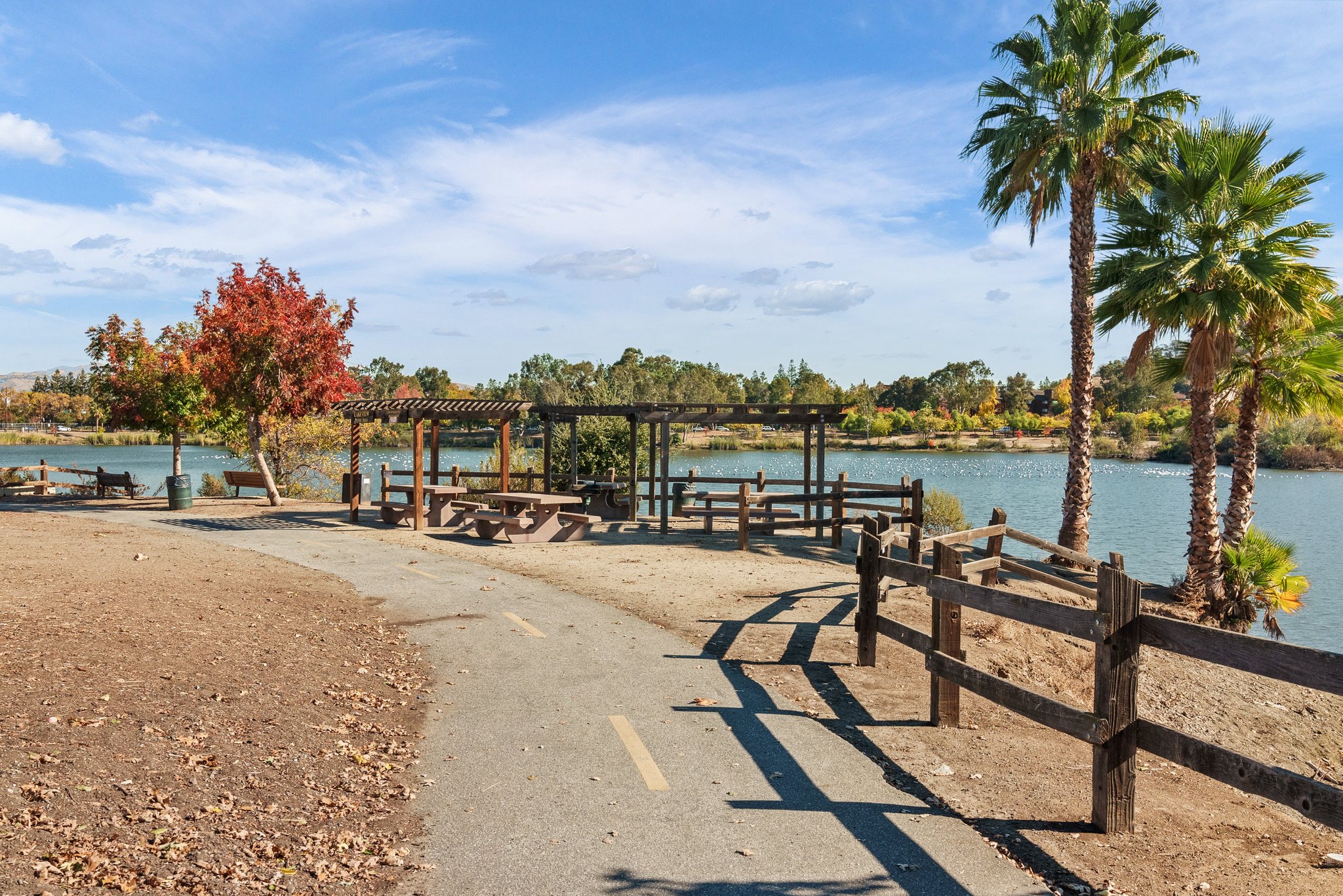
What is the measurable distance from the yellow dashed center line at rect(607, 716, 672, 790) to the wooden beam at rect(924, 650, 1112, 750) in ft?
7.41

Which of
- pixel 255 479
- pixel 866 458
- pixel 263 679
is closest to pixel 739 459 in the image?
pixel 866 458

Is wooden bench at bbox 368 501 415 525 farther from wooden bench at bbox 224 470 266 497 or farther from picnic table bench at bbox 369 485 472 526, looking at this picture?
wooden bench at bbox 224 470 266 497

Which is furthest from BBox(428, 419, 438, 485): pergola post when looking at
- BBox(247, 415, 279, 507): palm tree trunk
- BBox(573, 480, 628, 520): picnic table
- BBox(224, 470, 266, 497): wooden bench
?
BBox(224, 470, 266, 497): wooden bench

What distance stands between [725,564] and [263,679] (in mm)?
9565

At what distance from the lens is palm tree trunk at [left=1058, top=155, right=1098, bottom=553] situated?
2078 cm

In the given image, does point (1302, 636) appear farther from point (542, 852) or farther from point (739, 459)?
point (739, 459)

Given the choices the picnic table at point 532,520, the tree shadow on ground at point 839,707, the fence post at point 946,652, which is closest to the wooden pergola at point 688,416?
the picnic table at point 532,520

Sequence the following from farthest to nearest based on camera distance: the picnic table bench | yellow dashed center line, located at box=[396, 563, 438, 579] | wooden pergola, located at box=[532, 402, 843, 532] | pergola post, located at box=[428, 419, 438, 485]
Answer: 1. pergola post, located at box=[428, 419, 438, 485]
2. the picnic table bench
3. wooden pergola, located at box=[532, 402, 843, 532]
4. yellow dashed center line, located at box=[396, 563, 438, 579]

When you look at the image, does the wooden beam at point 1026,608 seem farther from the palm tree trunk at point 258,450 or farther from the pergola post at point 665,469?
the palm tree trunk at point 258,450

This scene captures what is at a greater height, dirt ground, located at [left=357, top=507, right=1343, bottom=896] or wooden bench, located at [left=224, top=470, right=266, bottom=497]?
wooden bench, located at [left=224, top=470, right=266, bottom=497]

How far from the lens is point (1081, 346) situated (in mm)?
20938

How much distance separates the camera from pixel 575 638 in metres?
9.77

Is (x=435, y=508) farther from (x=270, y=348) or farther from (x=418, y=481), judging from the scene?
(x=270, y=348)

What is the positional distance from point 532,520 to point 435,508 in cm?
371
